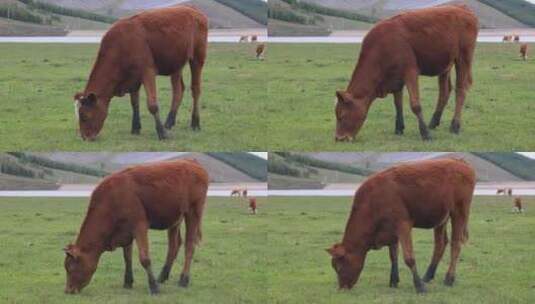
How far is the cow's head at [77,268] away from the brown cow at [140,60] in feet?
6.14

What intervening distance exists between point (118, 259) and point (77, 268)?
2.46 m

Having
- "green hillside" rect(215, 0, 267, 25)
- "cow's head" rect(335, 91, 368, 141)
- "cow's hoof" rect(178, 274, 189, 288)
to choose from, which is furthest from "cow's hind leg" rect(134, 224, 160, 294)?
"green hillside" rect(215, 0, 267, 25)

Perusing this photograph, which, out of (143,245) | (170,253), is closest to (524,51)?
(170,253)

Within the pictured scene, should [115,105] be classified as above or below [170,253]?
above

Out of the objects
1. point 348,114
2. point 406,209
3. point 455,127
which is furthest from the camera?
point 455,127

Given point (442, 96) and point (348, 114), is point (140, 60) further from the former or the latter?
point (442, 96)

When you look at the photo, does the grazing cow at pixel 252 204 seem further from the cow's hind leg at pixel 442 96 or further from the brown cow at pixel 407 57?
the cow's hind leg at pixel 442 96

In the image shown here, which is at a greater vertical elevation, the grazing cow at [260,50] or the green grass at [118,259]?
the grazing cow at [260,50]

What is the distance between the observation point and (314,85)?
22.8 meters

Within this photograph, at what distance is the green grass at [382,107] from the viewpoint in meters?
19.6

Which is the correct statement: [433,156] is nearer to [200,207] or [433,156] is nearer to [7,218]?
[200,207]

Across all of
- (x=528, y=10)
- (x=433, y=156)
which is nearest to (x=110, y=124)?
(x=433, y=156)

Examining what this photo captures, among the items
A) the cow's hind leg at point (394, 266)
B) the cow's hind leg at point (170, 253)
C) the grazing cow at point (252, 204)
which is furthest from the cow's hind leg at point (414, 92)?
the grazing cow at point (252, 204)

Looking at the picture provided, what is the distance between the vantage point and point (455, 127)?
64.7ft
